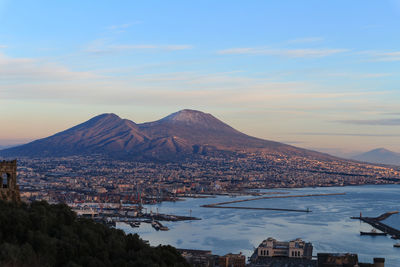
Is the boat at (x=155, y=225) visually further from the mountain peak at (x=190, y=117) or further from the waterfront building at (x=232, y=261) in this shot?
the mountain peak at (x=190, y=117)

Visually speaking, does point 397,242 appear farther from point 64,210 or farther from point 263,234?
point 64,210

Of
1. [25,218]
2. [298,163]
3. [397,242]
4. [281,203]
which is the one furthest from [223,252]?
[298,163]

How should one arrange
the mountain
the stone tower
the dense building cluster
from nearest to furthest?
the stone tower < the dense building cluster < the mountain

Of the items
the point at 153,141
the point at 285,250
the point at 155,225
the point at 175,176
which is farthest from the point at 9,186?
the point at 153,141

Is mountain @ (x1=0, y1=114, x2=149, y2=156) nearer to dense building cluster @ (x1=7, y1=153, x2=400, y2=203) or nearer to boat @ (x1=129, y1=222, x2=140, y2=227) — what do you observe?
dense building cluster @ (x1=7, y1=153, x2=400, y2=203)

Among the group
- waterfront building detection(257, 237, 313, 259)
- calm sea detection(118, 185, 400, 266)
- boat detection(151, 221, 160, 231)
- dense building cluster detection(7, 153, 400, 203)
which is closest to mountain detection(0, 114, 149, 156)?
dense building cluster detection(7, 153, 400, 203)

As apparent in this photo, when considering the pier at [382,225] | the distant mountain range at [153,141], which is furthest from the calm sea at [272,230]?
the distant mountain range at [153,141]
